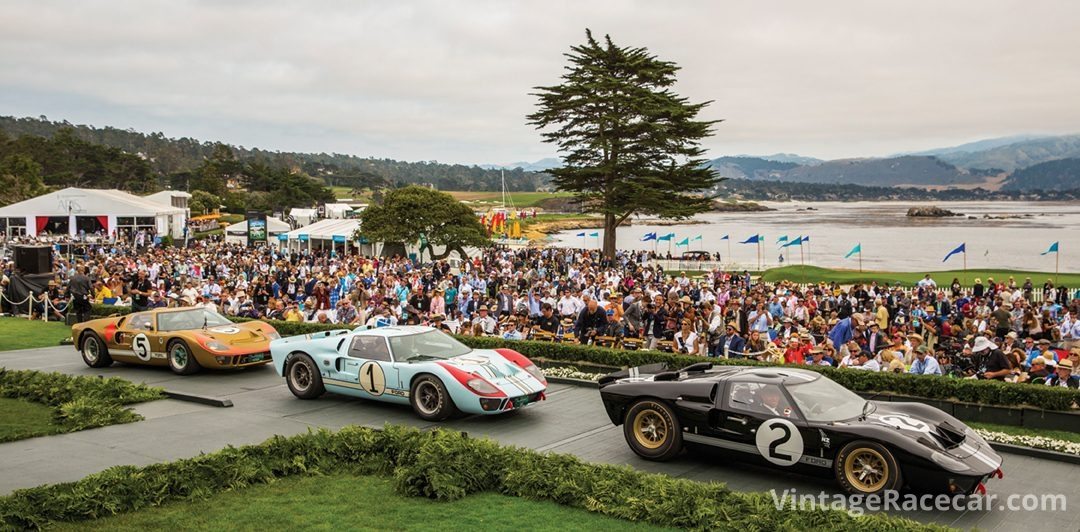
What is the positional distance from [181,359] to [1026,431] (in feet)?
50.5

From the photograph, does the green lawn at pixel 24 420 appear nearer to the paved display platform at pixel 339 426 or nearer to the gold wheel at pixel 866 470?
the paved display platform at pixel 339 426

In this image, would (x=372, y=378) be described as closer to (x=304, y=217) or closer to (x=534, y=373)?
(x=534, y=373)

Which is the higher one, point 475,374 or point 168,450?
point 475,374

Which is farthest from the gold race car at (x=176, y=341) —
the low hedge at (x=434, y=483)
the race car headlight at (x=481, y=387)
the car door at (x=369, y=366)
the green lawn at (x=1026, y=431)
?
the green lawn at (x=1026, y=431)

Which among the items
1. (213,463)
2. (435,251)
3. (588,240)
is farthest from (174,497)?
(588,240)

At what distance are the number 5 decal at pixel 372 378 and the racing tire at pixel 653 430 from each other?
14.4 feet

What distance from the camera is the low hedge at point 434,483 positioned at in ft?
23.9

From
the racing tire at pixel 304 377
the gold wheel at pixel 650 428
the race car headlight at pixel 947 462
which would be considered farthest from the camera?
the racing tire at pixel 304 377

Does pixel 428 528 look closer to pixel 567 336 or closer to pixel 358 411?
pixel 358 411

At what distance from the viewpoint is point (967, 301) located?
73.4ft

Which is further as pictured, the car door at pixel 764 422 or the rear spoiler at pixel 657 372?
the rear spoiler at pixel 657 372

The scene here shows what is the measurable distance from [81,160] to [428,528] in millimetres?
137351

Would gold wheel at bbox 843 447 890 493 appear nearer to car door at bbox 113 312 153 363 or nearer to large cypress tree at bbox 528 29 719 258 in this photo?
car door at bbox 113 312 153 363

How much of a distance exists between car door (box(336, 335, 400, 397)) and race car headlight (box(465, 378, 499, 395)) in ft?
4.76
